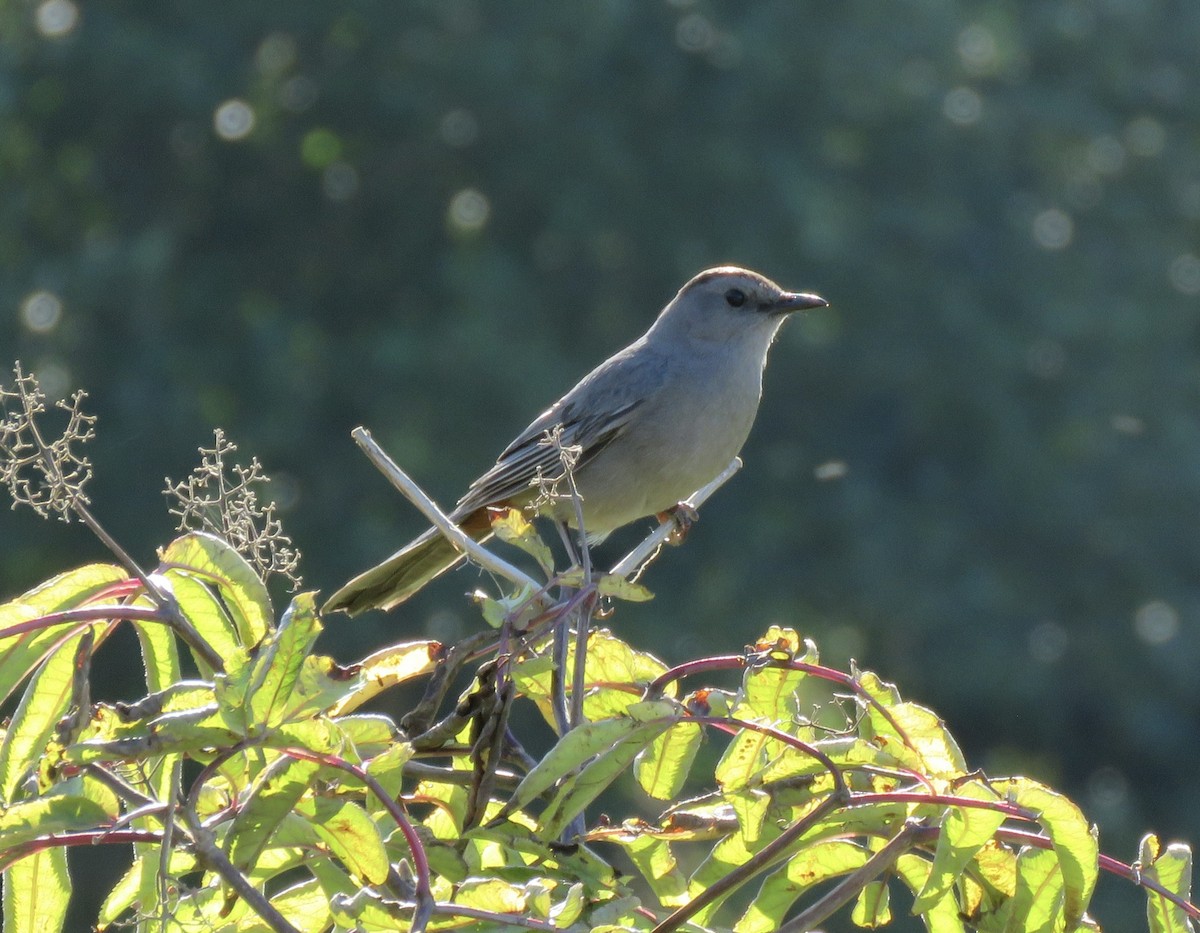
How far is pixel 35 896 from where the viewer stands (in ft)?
6.39

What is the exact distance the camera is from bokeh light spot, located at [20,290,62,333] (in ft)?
49.8

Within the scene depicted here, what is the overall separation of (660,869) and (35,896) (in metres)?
0.73

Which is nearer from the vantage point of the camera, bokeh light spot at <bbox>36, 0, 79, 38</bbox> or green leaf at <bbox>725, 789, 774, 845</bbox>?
green leaf at <bbox>725, 789, 774, 845</bbox>

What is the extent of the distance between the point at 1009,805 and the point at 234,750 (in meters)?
0.80

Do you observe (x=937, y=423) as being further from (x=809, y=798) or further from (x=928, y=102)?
(x=809, y=798)

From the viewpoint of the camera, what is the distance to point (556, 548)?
461 inches

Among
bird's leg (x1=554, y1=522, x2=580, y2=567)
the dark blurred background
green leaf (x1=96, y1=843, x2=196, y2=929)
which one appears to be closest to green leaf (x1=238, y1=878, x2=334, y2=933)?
green leaf (x1=96, y1=843, x2=196, y2=929)

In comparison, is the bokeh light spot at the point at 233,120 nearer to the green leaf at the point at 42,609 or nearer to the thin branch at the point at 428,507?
Answer: the thin branch at the point at 428,507

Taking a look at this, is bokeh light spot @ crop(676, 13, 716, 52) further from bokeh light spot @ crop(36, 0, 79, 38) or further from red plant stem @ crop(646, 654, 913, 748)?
red plant stem @ crop(646, 654, 913, 748)

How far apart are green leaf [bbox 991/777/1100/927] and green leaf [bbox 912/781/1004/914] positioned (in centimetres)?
5

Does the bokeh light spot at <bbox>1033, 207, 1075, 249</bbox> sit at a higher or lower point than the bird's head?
lower

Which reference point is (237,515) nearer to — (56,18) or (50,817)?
(50,817)

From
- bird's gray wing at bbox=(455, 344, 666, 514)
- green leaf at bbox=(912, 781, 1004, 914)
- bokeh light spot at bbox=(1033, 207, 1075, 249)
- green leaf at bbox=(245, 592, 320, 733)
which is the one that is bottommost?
bokeh light spot at bbox=(1033, 207, 1075, 249)

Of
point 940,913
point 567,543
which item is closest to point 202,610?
point 940,913
